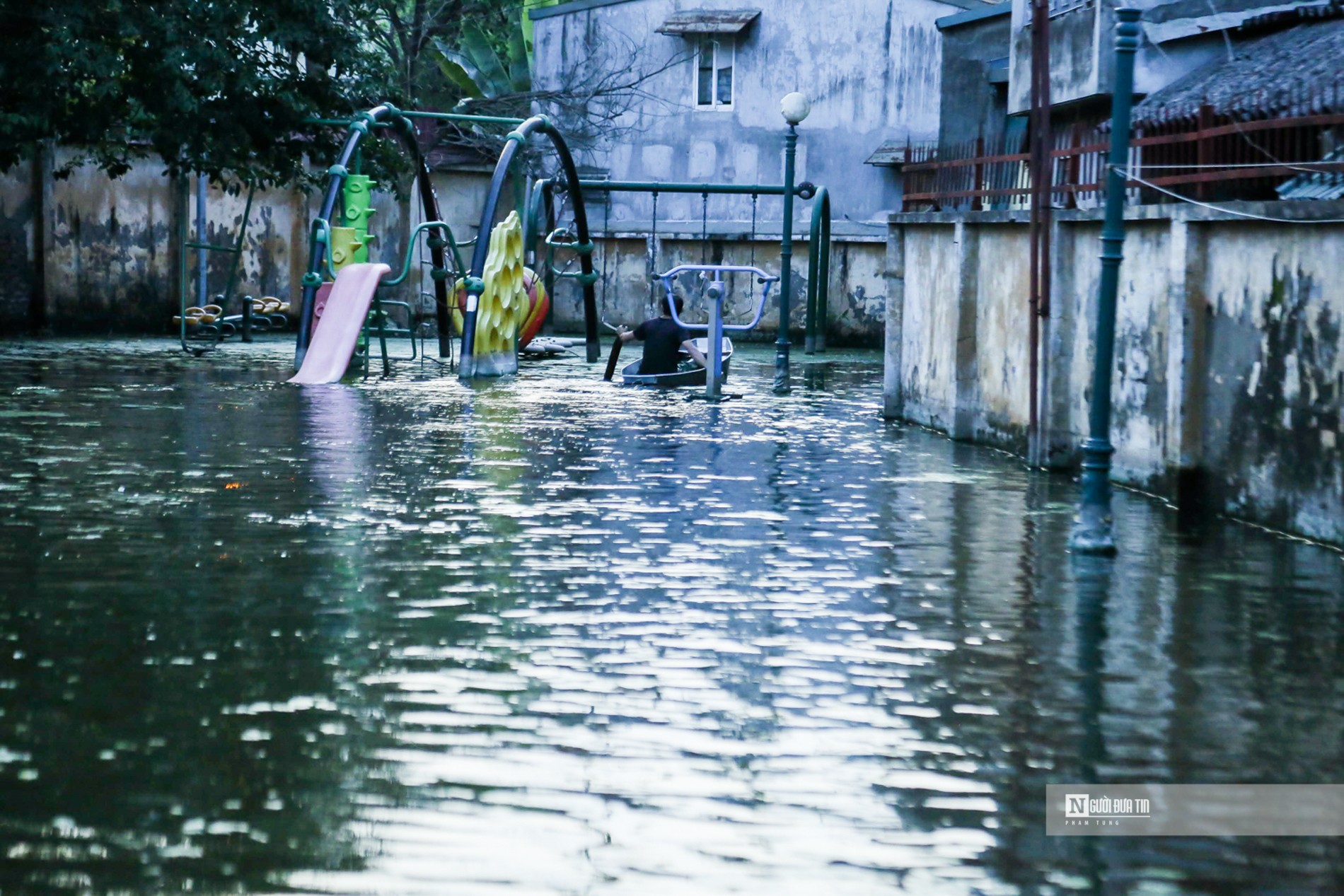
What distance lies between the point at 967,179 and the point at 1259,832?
12831mm

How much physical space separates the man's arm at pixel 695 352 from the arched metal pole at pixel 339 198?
4897 mm

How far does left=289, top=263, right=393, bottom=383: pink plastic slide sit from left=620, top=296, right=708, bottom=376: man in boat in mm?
3411

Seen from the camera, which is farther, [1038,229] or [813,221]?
[813,221]

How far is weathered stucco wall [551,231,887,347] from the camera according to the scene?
35031mm

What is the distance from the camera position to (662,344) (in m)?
22.9

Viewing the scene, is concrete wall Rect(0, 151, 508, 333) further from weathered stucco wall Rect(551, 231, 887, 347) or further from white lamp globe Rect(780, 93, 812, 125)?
white lamp globe Rect(780, 93, 812, 125)

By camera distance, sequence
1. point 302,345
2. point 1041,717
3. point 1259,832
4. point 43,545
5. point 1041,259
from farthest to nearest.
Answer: point 302,345, point 1041,259, point 43,545, point 1041,717, point 1259,832

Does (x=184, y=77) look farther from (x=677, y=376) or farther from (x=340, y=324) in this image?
(x=677, y=376)

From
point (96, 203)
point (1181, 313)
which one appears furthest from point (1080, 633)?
point (96, 203)

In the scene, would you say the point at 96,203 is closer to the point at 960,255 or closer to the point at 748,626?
the point at 960,255

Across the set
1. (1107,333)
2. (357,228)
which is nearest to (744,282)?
(357,228)

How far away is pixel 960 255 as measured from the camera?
55.5 ft

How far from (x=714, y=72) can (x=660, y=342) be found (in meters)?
18.2

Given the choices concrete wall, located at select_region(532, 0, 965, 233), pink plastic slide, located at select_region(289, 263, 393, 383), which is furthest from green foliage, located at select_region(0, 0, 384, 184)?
concrete wall, located at select_region(532, 0, 965, 233)
